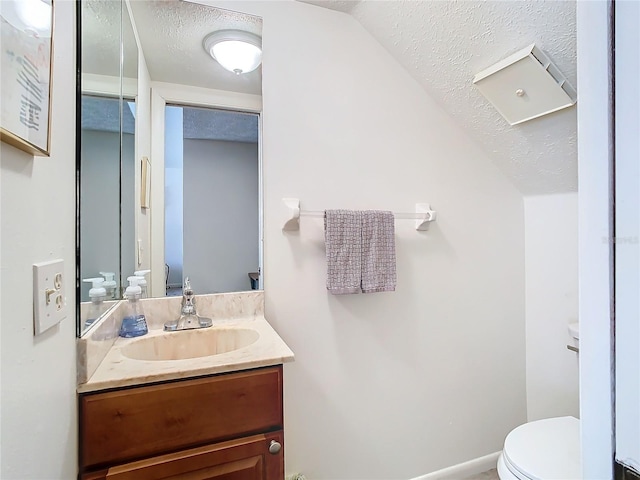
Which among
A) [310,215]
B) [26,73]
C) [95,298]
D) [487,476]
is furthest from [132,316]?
[487,476]

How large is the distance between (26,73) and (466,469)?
2283mm

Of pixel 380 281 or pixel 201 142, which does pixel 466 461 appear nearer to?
pixel 380 281

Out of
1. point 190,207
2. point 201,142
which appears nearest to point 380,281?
point 190,207

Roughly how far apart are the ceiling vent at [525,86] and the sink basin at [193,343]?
143 centimetres

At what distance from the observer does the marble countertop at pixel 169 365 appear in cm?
86

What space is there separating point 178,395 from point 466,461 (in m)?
1.64

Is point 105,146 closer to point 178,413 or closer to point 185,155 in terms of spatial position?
point 185,155

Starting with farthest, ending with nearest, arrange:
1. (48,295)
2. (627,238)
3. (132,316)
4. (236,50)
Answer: (236,50)
(132,316)
(48,295)
(627,238)

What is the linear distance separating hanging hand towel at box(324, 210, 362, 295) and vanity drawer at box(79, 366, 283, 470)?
1.66 feet

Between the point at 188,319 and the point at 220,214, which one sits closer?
the point at 188,319

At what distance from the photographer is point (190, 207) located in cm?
142

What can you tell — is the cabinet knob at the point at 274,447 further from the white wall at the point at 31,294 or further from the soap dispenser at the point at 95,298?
the soap dispenser at the point at 95,298

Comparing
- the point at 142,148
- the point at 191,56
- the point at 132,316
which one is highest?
the point at 191,56

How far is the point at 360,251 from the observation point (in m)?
1.47
